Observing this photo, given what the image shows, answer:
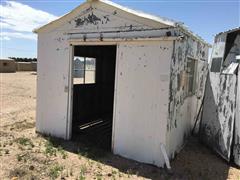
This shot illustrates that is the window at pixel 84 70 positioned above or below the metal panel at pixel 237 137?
above

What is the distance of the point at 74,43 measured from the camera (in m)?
5.70

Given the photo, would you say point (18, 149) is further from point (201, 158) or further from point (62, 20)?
point (201, 158)

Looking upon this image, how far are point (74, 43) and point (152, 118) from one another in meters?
2.60

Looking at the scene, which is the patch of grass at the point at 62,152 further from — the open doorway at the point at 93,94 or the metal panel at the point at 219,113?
the metal panel at the point at 219,113

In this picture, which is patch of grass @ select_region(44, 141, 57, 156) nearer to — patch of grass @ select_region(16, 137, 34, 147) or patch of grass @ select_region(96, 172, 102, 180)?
patch of grass @ select_region(16, 137, 34, 147)

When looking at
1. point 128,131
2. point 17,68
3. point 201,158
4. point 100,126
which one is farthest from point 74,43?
point 17,68

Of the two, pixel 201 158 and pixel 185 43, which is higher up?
pixel 185 43

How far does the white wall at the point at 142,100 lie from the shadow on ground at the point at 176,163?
250mm

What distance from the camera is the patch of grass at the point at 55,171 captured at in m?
4.16

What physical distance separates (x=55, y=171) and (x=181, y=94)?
10.1 ft

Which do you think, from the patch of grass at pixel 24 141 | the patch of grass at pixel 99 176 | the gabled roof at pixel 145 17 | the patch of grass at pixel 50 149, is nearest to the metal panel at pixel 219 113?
the gabled roof at pixel 145 17

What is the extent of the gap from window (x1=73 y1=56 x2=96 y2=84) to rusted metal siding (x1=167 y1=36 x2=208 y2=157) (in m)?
2.86

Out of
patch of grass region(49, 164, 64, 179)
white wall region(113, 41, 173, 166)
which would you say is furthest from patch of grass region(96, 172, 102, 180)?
white wall region(113, 41, 173, 166)

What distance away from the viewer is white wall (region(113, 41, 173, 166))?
4.55 meters
